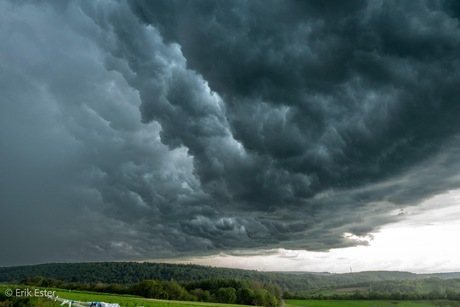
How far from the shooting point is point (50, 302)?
166 feet

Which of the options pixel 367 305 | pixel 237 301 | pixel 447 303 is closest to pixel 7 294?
pixel 237 301

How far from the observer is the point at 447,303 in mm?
190125

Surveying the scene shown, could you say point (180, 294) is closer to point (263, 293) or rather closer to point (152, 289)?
point (152, 289)

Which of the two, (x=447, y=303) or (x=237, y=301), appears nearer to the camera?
(x=237, y=301)

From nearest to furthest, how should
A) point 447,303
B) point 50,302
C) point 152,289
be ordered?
point 50,302
point 152,289
point 447,303

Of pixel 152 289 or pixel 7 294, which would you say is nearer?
pixel 7 294

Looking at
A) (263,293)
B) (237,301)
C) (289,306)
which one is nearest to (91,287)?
(237,301)

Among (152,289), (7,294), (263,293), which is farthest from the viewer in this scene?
(263,293)

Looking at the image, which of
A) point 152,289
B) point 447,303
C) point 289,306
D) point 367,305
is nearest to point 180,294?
point 152,289

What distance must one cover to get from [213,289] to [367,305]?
281ft

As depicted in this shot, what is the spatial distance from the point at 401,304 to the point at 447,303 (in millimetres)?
22553

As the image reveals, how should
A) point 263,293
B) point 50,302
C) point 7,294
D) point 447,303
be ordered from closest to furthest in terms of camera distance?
→ point 50,302
point 7,294
point 263,293
point 447,303

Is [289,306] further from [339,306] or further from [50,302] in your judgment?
[50,302]

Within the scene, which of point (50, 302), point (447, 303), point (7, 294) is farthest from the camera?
point (447, 303)
